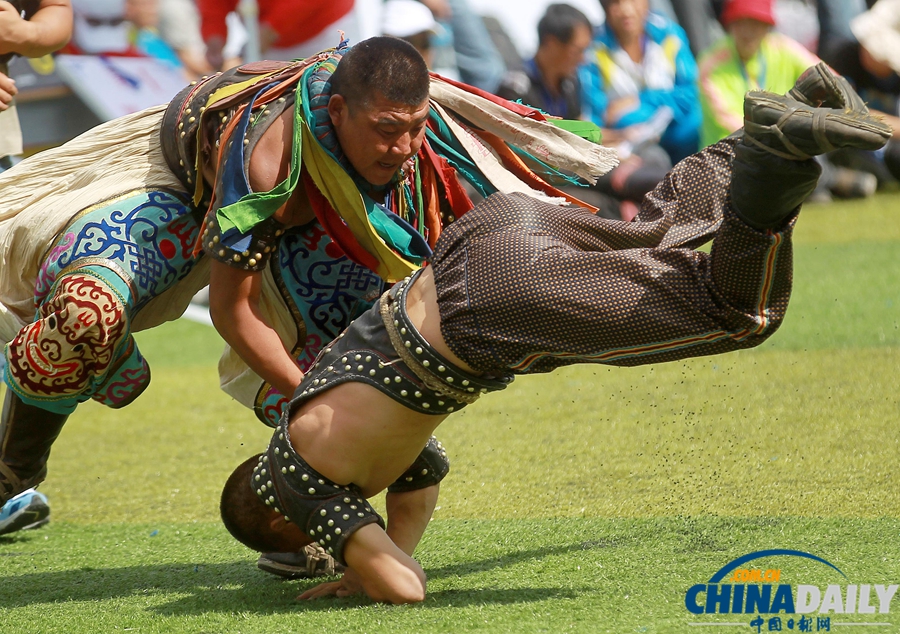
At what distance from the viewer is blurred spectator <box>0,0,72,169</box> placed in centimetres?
336

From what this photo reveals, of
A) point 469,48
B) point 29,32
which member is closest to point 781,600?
point 29,32

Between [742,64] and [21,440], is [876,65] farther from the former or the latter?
[21,440]

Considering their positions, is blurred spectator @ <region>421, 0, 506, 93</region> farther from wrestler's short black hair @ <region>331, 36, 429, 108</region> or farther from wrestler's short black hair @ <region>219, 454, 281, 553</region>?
wrestler's short black hair @ <region>219, 454, 281, 553</region>

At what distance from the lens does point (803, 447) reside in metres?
3.35

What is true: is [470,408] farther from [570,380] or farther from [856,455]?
[856,455]

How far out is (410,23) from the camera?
760cm

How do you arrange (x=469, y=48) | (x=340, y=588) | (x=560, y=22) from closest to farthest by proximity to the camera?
(x=340, y=588)
(x=560, y=22)
(x=469, y=48)

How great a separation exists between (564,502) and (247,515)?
884 millimetres

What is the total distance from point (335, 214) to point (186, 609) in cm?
99

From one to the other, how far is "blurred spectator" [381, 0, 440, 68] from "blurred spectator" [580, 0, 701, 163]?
1.06m

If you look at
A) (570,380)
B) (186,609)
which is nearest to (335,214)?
(186,609)

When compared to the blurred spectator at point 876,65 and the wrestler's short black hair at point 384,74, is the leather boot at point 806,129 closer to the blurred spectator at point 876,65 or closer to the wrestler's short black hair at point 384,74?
the wrestler's short black hair at point 384,74

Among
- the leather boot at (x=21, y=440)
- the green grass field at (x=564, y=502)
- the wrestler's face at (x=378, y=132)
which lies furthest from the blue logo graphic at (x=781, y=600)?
the leather boot at (x=21, y=440)

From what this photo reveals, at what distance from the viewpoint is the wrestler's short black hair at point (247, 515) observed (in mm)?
2770
